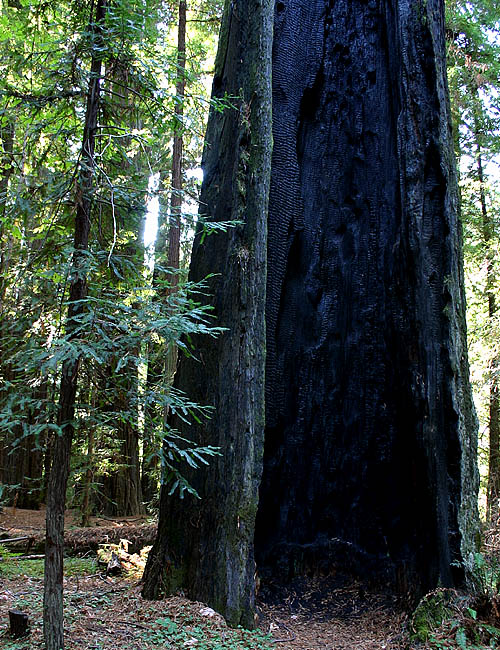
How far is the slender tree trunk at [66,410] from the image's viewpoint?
338cm

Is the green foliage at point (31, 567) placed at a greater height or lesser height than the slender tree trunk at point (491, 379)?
lesser

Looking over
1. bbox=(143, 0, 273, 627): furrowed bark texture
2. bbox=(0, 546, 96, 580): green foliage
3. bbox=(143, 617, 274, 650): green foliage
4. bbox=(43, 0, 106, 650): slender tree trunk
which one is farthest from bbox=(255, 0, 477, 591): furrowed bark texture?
bbox=(43, 0, 106, 650): slender tree trunk

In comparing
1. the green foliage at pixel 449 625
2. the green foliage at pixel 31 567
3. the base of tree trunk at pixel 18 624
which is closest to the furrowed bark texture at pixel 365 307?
the green foliage at pixel 449 625

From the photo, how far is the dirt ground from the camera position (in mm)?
3803

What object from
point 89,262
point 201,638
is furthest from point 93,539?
point 89,262

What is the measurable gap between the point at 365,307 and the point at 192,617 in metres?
3.52

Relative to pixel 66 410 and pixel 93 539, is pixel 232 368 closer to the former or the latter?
pixel 66 410

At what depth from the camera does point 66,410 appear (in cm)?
355

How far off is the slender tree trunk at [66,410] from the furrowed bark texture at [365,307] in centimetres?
238

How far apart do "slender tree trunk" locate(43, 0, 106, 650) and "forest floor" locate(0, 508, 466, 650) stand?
31 centimetres

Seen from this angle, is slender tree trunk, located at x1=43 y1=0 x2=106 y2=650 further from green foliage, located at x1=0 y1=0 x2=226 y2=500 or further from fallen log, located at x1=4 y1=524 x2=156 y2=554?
fallen log, located at x1=4 y1=524 x2=156 y2=554

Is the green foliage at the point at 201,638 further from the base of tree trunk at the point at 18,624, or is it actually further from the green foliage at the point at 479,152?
the green foliage at the point at 479,152

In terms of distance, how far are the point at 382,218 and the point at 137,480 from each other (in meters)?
8.47

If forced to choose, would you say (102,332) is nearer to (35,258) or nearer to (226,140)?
(35,258)
